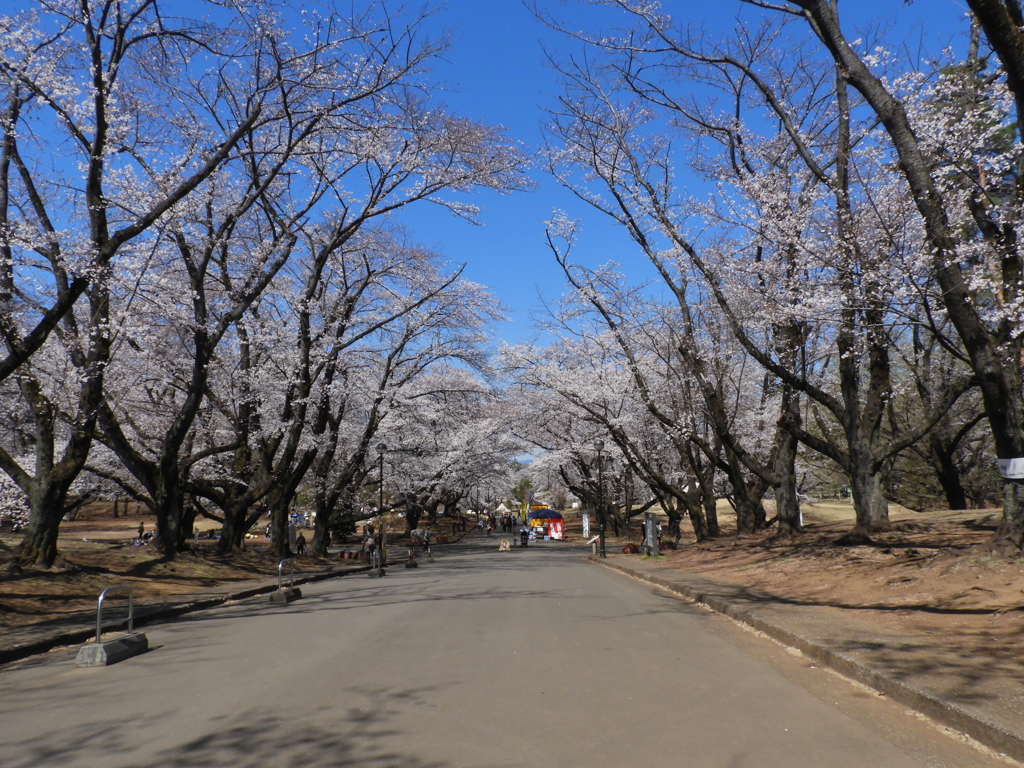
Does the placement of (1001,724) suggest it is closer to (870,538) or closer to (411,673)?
(411,673)

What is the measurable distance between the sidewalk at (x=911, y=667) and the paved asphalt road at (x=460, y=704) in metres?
0.19

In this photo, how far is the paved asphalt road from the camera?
446 cm

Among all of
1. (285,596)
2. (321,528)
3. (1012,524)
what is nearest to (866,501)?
(1012,524)

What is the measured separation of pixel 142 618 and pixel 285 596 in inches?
118

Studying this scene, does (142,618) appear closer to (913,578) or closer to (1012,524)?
(913,578)

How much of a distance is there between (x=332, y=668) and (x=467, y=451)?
119 ft

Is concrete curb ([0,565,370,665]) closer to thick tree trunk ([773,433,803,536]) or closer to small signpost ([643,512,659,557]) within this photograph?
small signpost ([643,512,659,557])

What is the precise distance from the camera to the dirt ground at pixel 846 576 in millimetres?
8406

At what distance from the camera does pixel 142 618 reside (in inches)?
452

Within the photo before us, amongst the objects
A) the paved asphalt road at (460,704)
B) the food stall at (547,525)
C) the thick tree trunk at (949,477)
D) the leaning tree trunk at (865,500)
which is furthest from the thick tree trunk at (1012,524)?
the food stall at (547,525)

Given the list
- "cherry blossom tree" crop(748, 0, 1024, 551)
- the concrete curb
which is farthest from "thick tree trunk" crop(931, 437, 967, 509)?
the concrete curb

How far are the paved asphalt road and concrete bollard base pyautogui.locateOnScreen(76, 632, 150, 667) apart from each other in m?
0.17

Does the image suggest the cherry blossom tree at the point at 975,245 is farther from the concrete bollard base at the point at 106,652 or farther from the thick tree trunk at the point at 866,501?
the concrete bollard base at the point at 106,652

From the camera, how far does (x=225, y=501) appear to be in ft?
75.3
